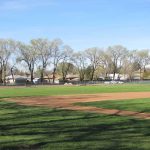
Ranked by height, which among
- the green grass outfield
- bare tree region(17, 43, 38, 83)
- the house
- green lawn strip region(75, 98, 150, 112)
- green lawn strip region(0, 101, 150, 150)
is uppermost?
bare tree region(17, 43, 38, 83)

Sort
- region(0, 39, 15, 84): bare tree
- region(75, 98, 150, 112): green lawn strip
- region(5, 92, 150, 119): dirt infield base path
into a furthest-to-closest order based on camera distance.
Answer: region(0, 39, 15, 84): bare tree
region(75, 98, 150, 112): green lawn strip
region(5, 92, 150, 119): dirt infield base path

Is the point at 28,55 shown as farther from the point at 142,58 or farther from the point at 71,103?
the point at 71,103

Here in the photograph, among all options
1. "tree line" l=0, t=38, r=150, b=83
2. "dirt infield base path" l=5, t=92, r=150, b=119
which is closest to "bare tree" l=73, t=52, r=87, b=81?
"tree line" l=0, t=38, r=150, b=83

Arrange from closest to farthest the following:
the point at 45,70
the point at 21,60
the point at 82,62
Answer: the point at 21,60 < the point at 45,70 < the point at 82,62

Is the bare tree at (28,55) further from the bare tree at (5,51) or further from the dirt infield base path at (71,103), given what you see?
the dirt infield base path at (71,103)

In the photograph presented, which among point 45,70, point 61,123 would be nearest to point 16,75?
point 45,70

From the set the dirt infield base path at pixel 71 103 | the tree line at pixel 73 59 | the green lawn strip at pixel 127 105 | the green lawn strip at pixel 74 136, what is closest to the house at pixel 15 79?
the tree line at pixel 73 59

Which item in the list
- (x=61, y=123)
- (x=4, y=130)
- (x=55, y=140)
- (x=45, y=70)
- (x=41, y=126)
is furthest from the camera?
(x=45, y=70)

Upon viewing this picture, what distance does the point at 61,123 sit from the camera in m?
16.7

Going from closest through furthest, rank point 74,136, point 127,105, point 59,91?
point 74,136 < point 127,105 < point 59,91

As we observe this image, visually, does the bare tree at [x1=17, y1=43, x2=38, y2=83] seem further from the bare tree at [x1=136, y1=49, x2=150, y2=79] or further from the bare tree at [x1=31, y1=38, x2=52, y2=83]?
the bare tree at [x1=136, y1=49, x2=150, y2=79]

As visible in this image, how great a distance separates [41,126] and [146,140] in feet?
16.9

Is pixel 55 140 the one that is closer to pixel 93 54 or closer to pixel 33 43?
pixel 33 43

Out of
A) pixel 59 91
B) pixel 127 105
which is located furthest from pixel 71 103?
pixel 59 91
